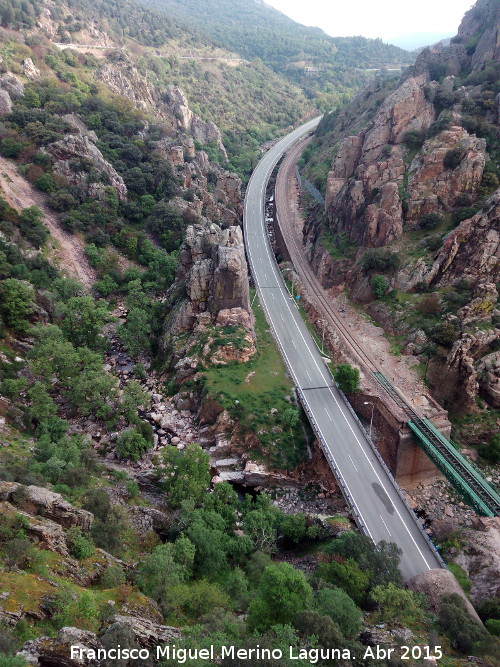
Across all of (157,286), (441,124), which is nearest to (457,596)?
(157,286)

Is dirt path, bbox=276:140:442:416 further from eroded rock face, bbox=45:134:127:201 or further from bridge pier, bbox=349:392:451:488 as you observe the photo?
eroded rock face, bbox=45:134:127:201

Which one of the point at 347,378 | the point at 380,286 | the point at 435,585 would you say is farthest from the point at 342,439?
the point at 380,286

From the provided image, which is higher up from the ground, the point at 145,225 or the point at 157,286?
the point at 145,225

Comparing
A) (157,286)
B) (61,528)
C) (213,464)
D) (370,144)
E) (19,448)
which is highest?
(370,144)

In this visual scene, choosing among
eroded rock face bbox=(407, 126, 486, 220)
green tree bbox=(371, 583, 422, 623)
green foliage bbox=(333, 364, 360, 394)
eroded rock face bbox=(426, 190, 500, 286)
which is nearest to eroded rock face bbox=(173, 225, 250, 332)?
green foliage bbox=(333, 364, 360, 394)

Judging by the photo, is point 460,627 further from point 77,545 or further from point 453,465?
point 77,545

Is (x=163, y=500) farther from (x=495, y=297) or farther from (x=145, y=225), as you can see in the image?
(x=145, y=225)
